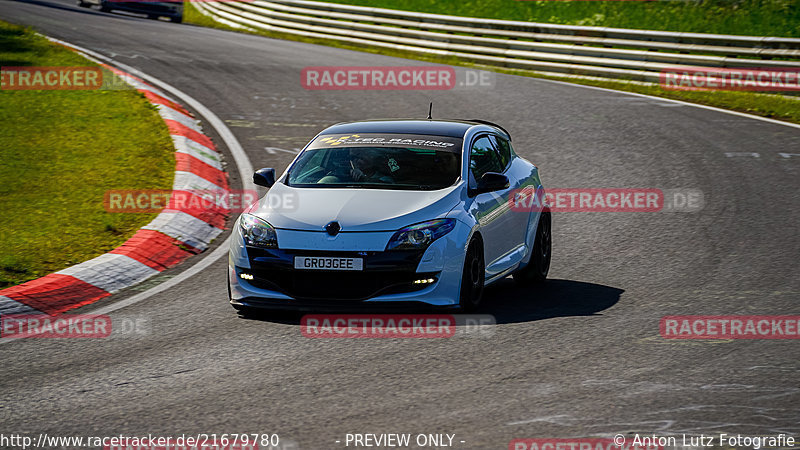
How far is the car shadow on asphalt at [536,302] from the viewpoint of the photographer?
26.6 ft

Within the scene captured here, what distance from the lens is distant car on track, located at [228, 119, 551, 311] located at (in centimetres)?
770

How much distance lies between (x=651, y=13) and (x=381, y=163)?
19.7 m

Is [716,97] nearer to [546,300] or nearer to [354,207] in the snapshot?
[546,300]

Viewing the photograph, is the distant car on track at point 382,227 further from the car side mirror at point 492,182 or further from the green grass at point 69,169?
the green grass at point 69,169

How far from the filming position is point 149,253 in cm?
1009

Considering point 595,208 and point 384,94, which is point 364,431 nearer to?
point 595,208

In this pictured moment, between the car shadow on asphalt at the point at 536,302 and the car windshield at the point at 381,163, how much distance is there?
1133 mm

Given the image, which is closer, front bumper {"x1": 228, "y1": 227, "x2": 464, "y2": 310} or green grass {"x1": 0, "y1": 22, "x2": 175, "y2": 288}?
front bumper {"x1": 228, "y1": 227, "x2": 464, "y2": 310}

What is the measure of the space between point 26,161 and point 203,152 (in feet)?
7.71

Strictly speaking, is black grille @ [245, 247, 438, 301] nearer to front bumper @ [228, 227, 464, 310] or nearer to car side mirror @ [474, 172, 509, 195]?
front bumper @ [228, 227, 464, 310]

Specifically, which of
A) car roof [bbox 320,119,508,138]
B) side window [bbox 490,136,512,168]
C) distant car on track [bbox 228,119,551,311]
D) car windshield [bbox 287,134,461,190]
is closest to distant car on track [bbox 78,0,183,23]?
side window [bbox 490,136,512,168]

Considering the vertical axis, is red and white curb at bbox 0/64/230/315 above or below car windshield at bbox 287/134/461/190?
below

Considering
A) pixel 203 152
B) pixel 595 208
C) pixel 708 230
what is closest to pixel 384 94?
pixel 203 152

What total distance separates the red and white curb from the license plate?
2159 millimetres
